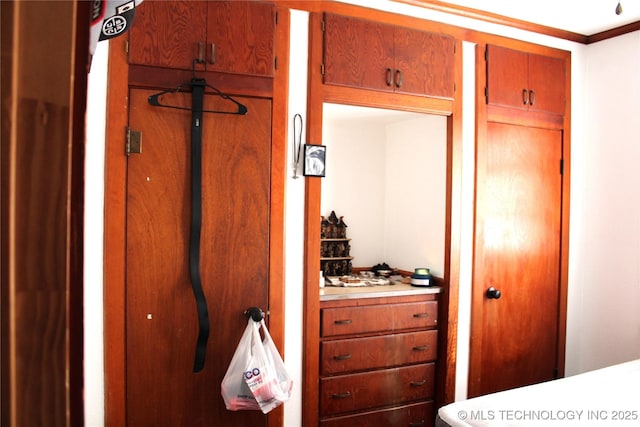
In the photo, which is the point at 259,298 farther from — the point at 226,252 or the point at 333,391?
the point at 333,391

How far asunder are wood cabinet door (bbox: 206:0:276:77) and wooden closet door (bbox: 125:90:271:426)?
6.9 inches

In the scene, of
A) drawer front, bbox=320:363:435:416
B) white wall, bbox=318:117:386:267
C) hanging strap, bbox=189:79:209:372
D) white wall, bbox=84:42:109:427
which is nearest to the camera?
white wall, bbox=84:42:109:427

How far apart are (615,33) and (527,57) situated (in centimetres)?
62

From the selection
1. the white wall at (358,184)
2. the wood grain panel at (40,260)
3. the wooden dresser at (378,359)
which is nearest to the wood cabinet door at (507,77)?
the white wall at (358,184)

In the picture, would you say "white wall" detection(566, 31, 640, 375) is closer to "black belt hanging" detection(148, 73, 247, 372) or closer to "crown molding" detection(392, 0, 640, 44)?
"crown molding" detection(392, 0, 640, 44)

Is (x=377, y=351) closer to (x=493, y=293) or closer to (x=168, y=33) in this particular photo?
(x=493, y=293)

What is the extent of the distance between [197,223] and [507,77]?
2.12 metres

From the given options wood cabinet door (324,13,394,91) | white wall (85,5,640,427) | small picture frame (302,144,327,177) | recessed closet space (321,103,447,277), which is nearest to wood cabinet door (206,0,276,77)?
white wall (85,5,640,427)

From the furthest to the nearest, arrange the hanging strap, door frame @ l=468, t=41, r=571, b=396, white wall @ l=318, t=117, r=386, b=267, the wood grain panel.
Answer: white wall @ l=318, t=117, r=386, b=267 → door frame @ l=468, t=41, r=571, b=396 → the hanging strap → the wood grain panel

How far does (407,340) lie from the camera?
2.71 metres

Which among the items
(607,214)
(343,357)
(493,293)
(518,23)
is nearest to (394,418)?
(343,357)

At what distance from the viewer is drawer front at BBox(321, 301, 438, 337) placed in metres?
2.51

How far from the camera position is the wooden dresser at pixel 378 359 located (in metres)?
2.52

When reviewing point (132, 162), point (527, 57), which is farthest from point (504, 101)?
point (132, 162)
